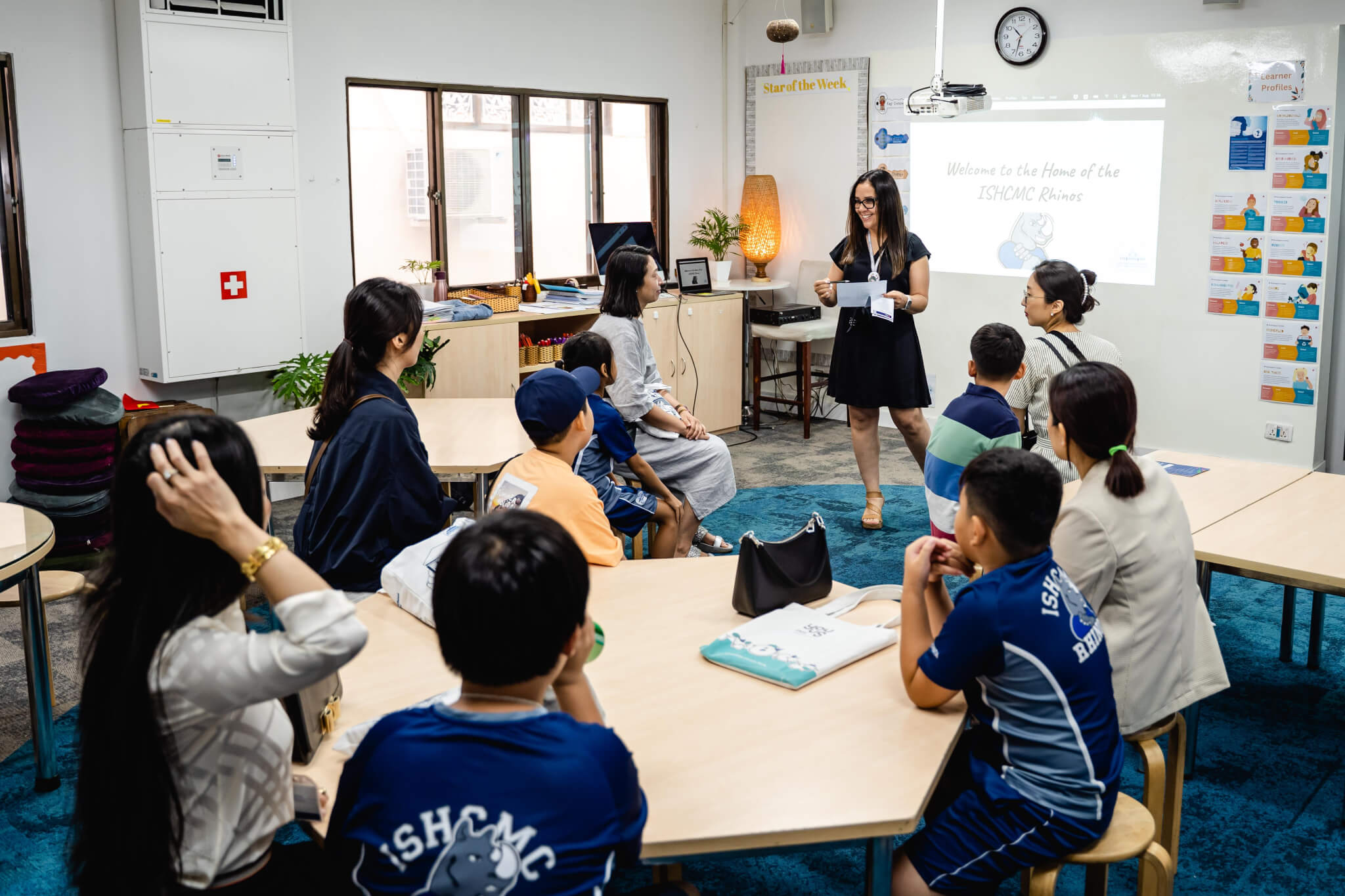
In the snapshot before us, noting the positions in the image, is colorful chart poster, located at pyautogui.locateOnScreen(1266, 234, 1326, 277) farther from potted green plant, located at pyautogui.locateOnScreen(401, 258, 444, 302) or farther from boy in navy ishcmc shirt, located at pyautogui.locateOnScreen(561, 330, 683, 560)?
potted green plant, located at pyautogui.locateOnScreen(401, 258, 444, 302)

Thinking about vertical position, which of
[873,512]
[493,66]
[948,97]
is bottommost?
[873,512]

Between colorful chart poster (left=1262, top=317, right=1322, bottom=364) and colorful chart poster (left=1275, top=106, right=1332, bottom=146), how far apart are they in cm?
90

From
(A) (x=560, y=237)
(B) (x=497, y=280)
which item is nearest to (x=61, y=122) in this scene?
(B) (x=497, y=280)

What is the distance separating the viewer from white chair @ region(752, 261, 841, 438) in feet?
24.4

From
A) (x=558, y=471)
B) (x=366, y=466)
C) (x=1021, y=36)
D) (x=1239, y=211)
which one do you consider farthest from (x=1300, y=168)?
(x=366, y=466)

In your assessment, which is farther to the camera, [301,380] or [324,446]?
[301,380]

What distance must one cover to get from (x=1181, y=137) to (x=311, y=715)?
592cm

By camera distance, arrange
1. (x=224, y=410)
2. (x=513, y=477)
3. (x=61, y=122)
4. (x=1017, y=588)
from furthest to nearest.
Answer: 1. (x=224, y=410)
2. (x=61, y=122)
3. (x=513, y=477)
4. (x=1017, y=588)

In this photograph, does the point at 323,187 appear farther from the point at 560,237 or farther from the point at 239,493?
the point at 239,493

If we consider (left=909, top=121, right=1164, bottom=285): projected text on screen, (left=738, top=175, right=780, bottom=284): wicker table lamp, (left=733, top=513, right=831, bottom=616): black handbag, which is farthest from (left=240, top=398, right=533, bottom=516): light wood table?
(left=909, top=121, right=1164, bottom=285): projected text on screen

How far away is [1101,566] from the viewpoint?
7.52 feet

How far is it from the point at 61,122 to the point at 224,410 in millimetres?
1511

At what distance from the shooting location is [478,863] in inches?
51.6

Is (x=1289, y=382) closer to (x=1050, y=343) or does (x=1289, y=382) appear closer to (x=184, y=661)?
(x=1050, y=343)
